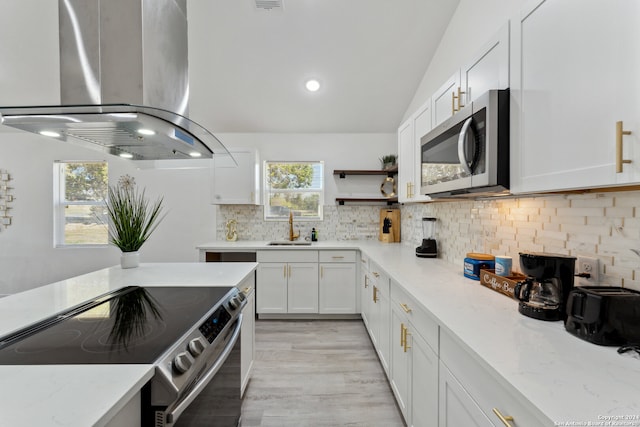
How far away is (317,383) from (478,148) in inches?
77.0

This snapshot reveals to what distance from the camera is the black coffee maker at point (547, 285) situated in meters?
1.11

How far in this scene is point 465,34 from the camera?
2.43 meters

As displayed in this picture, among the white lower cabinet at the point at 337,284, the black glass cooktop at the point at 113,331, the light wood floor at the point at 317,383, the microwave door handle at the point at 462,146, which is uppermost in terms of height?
the microwave door handle at the point at 462,146

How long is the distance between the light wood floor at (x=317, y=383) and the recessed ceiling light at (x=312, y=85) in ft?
9.16

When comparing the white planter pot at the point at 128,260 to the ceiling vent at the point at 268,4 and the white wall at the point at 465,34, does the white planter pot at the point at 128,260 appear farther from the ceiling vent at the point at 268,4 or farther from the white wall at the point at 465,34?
the white wall at the point at 465,34

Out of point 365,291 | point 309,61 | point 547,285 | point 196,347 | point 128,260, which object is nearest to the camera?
point 196,347

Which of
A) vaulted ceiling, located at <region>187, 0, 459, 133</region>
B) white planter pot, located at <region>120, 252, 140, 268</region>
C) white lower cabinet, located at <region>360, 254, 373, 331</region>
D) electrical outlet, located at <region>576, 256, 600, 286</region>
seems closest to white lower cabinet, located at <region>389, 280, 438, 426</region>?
electrical outlet, located at <region>576, 256, 600, 286</region>

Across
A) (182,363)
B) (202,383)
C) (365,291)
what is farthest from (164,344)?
(365,291)

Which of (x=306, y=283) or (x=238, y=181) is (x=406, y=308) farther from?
(x=238, y=181)

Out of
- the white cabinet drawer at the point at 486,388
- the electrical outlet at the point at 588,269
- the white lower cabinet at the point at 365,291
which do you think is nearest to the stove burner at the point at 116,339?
the white cabinet drawer at the point at 486,388

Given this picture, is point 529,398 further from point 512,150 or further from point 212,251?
point 212,251

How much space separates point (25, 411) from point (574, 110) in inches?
64.3

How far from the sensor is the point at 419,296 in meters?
1.45

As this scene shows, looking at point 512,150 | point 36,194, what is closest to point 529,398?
point 512,150
